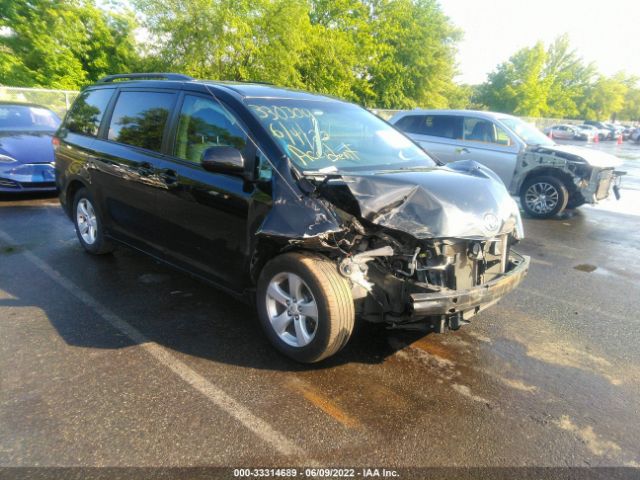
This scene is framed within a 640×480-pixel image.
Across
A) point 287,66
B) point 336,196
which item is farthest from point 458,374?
point 287,66

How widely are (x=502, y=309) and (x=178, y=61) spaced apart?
2162cm

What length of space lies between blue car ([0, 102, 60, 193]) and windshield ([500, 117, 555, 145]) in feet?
27.6

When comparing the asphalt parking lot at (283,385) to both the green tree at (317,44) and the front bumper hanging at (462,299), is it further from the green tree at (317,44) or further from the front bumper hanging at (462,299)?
the green tree at (317,44)

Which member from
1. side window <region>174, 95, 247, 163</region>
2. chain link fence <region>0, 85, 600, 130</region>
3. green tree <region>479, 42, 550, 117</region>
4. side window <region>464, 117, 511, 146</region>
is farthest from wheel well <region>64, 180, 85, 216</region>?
green tree <region>479, 42, 550, 117</region>

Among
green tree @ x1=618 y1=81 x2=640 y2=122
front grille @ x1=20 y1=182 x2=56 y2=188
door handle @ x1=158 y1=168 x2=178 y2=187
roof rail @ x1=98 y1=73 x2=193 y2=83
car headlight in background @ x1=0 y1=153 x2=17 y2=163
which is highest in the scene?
Result: green tree @ x1=618 y1=81 x2=640 y2=122

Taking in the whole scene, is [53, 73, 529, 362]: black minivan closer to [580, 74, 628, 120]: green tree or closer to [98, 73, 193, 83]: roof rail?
[98, 73, 193, 83]: roof rail

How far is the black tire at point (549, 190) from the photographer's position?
27.0ft

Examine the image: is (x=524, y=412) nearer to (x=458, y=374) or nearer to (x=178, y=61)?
(x=458, y=374)

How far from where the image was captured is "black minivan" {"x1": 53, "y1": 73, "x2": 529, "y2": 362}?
9.45ft

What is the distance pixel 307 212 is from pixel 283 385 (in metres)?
1.12

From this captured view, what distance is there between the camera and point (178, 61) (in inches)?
859

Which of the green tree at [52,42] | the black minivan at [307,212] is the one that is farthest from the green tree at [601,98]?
the black minivan at [307,212]

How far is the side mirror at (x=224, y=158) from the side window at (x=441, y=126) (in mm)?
7120

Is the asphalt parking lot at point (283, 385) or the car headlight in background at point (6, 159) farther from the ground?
the car headlight in background at point (6, 159)
